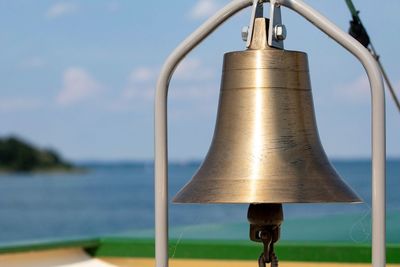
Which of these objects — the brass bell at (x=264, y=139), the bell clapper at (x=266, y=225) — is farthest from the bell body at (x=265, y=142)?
the bell clapper at (x=266, y=225)

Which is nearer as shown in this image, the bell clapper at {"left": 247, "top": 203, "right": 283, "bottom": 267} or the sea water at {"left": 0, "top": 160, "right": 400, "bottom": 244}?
the bell clapper at {"left": 247, "top": 203, "right": 283, "bottom": 267}

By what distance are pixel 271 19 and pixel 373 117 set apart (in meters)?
0.40

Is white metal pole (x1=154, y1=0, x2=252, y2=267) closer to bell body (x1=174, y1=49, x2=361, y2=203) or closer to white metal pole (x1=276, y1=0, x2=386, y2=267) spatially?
bell body (x1=174, y1=49, x2=361, y2=203)

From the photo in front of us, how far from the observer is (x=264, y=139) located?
3.53m

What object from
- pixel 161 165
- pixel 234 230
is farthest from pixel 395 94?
pixel 234 230

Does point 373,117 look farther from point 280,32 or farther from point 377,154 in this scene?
point 280,32

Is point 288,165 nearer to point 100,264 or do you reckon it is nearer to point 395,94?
point 395,94

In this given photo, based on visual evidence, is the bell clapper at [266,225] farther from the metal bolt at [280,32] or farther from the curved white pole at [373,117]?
the metal bolt at [280,32]

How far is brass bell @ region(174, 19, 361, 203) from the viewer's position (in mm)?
3451

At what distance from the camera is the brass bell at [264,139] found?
3.45m

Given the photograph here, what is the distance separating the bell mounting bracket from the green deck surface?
9.57 ft

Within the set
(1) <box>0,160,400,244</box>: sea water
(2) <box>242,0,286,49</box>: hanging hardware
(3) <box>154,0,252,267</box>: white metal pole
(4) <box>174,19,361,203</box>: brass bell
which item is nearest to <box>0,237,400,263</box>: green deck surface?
(1) <box>0,160,400,244</box>: sea water

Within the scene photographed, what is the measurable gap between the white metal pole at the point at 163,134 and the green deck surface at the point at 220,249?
2.69 meters

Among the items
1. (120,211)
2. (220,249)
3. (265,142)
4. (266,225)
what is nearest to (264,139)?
(265,142)
